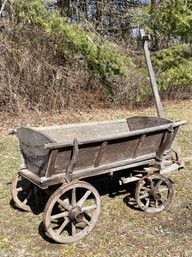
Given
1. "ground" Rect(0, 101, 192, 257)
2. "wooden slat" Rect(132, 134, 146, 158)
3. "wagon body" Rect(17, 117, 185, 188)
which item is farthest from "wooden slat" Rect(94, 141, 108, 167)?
"ground" Rect(0, 101, 192, 257)

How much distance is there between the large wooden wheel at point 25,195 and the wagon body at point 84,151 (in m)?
0.38

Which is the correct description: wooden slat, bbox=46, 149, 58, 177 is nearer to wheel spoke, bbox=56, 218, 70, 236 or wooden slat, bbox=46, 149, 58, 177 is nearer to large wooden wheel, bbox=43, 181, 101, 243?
large wooden wheel, bbox=43, 181, 101, 243

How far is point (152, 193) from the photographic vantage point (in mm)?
4395

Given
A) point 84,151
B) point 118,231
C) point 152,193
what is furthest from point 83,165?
point 152,193

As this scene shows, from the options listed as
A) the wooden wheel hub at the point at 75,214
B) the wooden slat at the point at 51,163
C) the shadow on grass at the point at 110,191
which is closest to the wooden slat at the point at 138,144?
the shadow on grass at the point at 110,191

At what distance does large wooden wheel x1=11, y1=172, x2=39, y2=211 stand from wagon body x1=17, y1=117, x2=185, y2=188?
1.24ft

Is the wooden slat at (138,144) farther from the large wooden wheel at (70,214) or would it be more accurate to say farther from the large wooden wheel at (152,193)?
the large wooden wheel at (70,214)

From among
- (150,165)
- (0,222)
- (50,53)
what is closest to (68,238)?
(0,222)

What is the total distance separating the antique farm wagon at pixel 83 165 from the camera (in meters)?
3.63

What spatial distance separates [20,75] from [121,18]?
4579 millimetres

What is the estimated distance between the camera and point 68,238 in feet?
12.2

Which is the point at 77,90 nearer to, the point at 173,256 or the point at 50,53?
the point at 50,53

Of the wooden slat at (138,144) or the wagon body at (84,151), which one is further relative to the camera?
the wooden slat at (138,144)

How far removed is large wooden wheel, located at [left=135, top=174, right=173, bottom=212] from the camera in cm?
432
